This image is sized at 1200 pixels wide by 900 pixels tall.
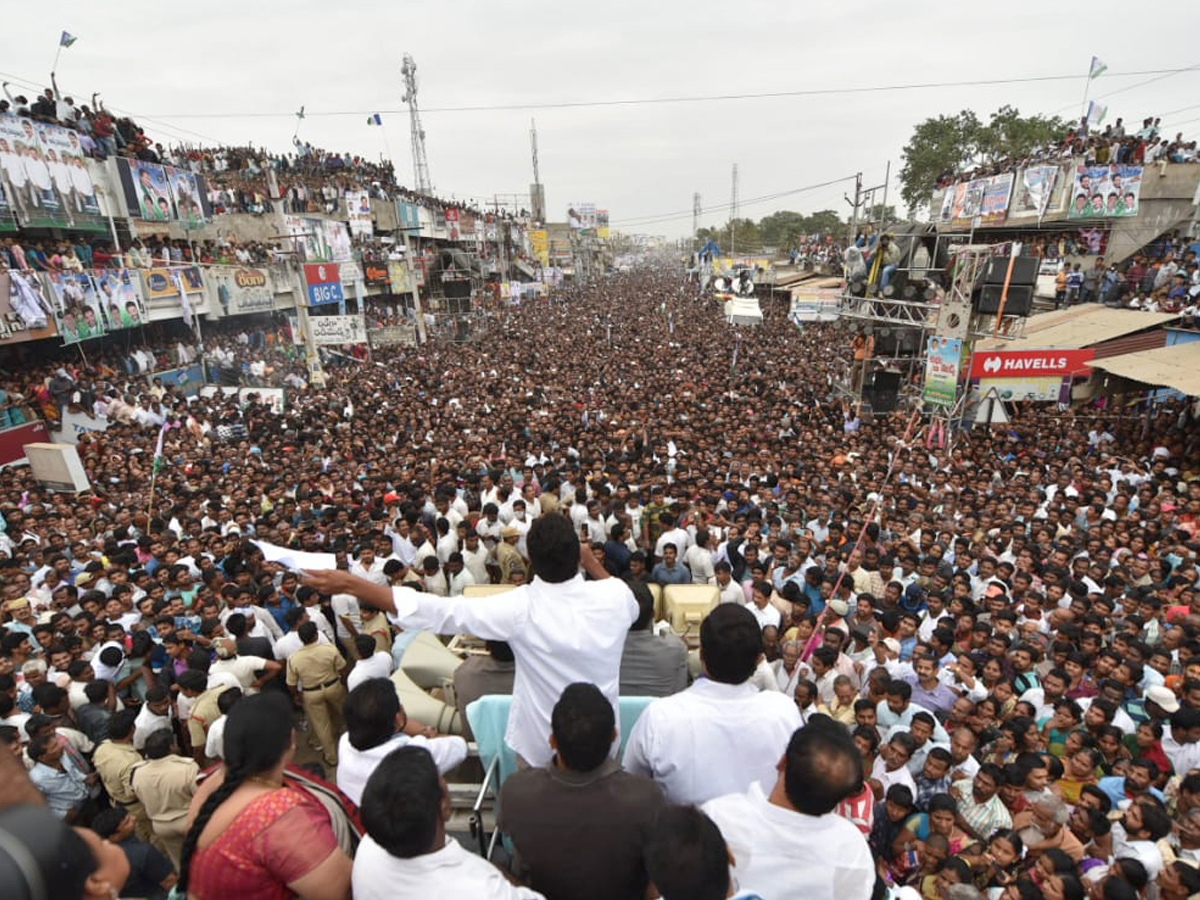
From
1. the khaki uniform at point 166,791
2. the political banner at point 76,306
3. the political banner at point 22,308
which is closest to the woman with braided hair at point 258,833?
the khaki uniform at point 166,791

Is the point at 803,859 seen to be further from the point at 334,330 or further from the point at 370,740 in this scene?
the point at 334,330

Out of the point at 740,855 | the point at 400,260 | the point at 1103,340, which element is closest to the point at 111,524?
the point at 740,855

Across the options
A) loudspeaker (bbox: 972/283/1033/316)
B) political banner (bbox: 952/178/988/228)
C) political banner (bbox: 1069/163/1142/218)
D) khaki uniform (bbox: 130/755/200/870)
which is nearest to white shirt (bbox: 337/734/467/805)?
khaki uniform (bbox: 130/755/200/870)

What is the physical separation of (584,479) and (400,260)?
25908 millimetres

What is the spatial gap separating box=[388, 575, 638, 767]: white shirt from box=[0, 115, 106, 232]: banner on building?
17097mm

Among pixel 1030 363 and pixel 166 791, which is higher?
pixel 1030 363

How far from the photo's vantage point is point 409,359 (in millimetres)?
21375

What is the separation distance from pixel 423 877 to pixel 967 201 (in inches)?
1175

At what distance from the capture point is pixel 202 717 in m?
3.92

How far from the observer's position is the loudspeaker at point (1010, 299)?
10.1 m

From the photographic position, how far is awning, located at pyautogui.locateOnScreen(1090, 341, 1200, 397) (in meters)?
9.45

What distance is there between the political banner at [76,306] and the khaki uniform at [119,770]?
44.8 ft

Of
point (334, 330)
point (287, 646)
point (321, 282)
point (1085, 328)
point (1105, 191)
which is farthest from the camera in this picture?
point (1105, 191)

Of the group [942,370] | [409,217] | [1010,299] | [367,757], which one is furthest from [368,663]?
[409,217]
